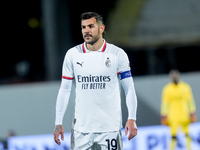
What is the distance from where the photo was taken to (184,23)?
12.5 metres

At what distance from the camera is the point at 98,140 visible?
3.95 meters

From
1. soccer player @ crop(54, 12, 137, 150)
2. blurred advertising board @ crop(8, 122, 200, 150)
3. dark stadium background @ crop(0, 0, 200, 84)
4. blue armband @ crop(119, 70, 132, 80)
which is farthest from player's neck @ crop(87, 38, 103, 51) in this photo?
dark stadium background @ crop(0, 0, 200, 84)

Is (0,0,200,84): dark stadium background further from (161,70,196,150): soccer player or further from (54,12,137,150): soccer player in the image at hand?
(54,12,137,150): soccer player

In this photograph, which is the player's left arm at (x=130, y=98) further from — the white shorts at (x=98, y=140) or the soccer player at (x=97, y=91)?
the white shorts at (x=98, y=140)

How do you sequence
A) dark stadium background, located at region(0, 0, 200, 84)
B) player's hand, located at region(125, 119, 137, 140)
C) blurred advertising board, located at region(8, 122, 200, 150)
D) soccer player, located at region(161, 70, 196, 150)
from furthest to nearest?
dark stadium background, located at region(0, 0, 200, 84), soccer player, located at region(161, 70, 196, 150), blurred advertising board, located at region(8, 122, 200, 150), player's hand, located at region(125, 119, 137, 140)

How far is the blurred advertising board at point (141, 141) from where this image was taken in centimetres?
920

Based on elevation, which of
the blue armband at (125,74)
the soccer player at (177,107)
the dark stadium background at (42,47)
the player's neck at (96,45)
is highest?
the dark stadium background at (42,47)

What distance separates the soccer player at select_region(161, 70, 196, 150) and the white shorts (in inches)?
239

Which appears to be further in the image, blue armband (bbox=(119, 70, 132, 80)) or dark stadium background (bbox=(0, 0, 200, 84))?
dark stadium background (bbox=(0, 0, 200, 84))

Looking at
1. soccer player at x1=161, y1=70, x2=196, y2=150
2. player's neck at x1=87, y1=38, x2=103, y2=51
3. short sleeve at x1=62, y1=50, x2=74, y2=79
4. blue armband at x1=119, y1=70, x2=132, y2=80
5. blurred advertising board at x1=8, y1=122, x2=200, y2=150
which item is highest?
player's neck at x1=87, y1=38, x2=103, y2=51

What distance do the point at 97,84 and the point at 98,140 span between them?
470mm

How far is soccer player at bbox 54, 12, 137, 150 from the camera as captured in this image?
3873 mm

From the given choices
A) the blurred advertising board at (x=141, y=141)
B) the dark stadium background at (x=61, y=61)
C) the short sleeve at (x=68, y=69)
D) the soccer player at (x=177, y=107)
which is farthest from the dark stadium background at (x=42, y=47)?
the short sleeve at (x=68, y=69)

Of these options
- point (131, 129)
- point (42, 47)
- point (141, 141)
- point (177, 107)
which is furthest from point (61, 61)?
point (131, 129)
